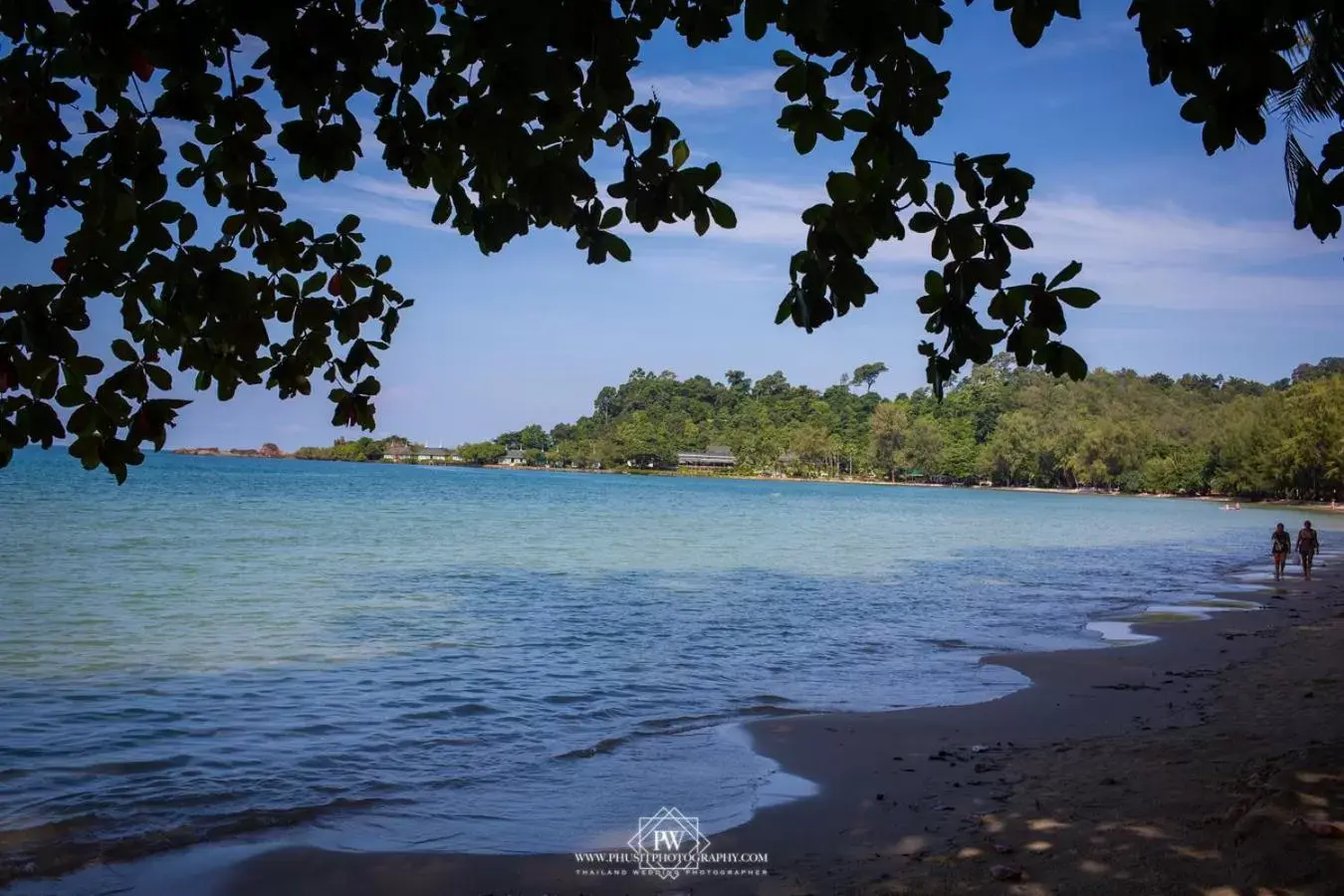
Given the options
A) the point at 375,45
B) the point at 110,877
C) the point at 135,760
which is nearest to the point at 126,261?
the point at 375,45

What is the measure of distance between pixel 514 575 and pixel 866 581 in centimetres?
915

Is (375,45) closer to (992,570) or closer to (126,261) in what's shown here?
(126,261)

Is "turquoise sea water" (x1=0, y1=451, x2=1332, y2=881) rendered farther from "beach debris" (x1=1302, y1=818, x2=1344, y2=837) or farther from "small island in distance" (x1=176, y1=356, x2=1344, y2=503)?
"small island in distance" (x1=176, y1=356, x2=1344, y2=503)

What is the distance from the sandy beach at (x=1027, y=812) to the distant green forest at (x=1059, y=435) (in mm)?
92521

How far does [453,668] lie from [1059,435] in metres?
137

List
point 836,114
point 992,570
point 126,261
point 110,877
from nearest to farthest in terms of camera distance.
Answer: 1. point 126,261
2. point 836,114
3. point 110,877
4. point 992,570

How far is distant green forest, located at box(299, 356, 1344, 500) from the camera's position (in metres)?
93.6

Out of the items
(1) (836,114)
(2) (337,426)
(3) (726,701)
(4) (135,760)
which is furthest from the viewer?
(3) (726,701)

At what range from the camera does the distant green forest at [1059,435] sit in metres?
93.6

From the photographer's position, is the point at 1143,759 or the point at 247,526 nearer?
the point at 1143,759

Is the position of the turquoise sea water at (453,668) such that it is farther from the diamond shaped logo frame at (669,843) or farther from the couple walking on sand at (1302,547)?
the couple walking on sand at (1302,547)

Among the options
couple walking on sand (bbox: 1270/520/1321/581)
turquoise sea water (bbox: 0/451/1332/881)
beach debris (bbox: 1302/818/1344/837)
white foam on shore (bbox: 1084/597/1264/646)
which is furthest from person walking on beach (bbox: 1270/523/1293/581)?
beach debris (bbox: 1302/818/1344/837)

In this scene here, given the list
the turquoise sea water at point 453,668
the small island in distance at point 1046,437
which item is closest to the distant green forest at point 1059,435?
the small island in distance at point 1046,437

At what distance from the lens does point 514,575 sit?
24.8 m
